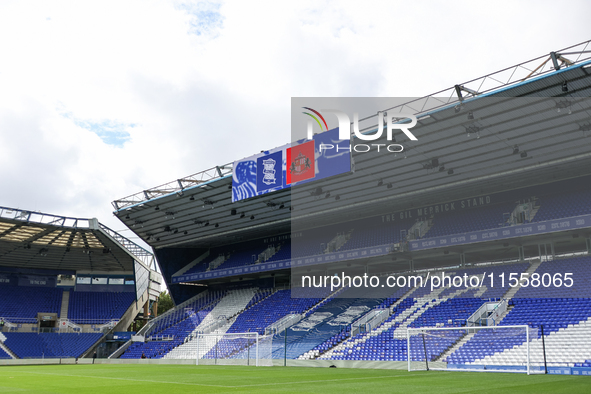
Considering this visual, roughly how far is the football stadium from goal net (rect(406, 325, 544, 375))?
103 millimetres

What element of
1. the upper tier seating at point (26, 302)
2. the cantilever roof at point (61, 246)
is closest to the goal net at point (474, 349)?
the cantilever roof at point (61, 246)

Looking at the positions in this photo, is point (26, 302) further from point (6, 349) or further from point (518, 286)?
point (518, 286)

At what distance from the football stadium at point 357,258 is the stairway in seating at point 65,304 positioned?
151 mm

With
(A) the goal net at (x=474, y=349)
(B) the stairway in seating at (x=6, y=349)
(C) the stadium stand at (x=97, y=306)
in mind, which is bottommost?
(B) the stairway in seating at (x=6, y=349)

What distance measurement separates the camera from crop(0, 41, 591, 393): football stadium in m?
21.5

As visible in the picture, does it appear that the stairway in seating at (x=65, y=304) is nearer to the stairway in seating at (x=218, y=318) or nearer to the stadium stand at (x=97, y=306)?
the stadium stand at (x=97, y=306)

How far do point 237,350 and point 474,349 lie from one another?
15577mm

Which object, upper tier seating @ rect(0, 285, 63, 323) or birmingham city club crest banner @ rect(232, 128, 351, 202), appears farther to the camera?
upper tier seating @ rect(0, 285, 63, 323)

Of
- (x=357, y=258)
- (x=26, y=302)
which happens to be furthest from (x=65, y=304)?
(x=357, y=258)

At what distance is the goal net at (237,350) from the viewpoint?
2989cm

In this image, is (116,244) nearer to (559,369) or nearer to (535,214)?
(535,214)

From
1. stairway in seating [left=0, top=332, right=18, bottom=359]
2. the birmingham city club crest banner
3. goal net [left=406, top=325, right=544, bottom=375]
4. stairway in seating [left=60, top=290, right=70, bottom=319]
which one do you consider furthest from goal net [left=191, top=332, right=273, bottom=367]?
stairway in seating [left=60, top=290, right=70, bottom=319]

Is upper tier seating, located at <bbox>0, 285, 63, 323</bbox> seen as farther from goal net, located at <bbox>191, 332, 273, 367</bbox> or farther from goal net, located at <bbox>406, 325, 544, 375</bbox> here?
goal net, located at <bbox>406, 325, 544, 375</bbox>

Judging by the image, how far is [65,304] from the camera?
160 ft
